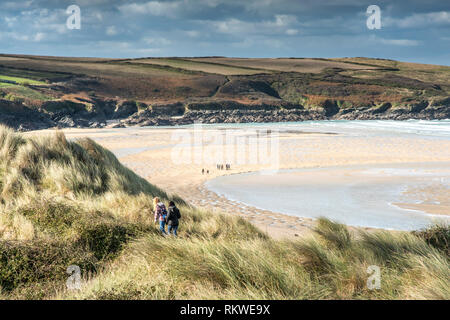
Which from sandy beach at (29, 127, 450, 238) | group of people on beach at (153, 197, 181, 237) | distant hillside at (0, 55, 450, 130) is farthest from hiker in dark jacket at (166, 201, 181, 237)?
distant hillside at (0, 55, 450, 130)

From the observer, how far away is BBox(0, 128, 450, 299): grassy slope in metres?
4.48

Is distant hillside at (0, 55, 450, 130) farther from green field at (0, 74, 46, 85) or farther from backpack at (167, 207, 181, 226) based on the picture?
backpack at (167, 207, 181, 226)

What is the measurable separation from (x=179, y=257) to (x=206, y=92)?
97191mm

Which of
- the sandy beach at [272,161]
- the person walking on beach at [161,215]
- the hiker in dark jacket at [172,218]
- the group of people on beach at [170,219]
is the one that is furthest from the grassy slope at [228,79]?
the hiker in dark jacket at [172,218]

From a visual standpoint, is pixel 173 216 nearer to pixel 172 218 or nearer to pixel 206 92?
pixel 172 218

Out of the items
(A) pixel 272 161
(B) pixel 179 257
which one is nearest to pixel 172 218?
(B) pixel 179 257

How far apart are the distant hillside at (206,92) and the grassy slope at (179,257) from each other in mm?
53896

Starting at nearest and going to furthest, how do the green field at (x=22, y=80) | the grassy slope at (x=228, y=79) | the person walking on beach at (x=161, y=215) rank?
the person walking on beach at (x=161, y=215) < the green field at (x=22, y=80) < the grassy slope at (x=228, y=79)

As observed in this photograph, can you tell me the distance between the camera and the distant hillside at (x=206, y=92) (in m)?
72.8

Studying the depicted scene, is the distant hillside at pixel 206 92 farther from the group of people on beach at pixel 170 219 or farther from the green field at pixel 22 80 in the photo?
the group of people on beach at pixel 170 219

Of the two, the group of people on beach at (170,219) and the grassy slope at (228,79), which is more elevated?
the grassy slope at (228,79)

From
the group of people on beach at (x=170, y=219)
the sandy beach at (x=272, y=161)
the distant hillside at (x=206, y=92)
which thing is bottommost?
the sandy beach at (x=272, y=161)

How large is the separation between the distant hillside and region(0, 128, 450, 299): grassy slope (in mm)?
53896
